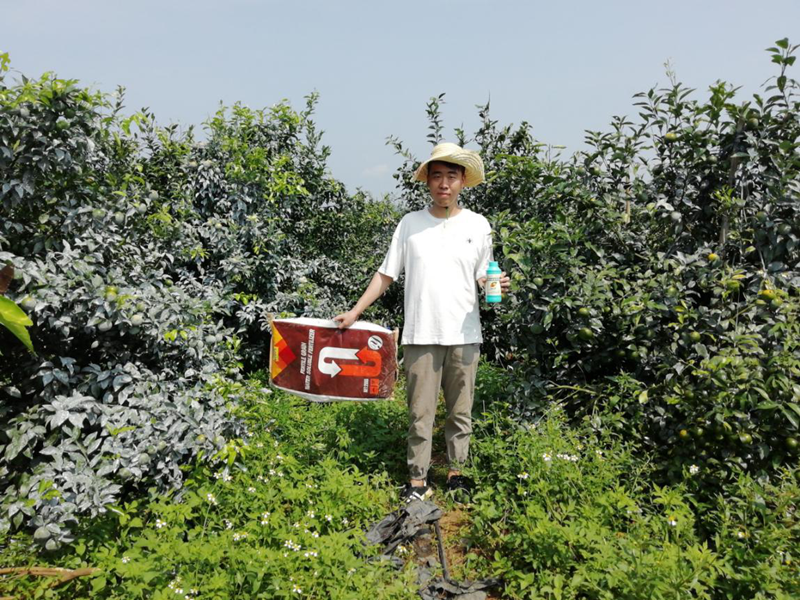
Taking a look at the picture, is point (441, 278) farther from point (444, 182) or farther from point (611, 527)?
point (611, 527)

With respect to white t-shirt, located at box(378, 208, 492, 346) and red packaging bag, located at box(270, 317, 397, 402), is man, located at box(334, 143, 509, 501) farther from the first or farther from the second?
red packaging bag, located at box(270, 317, 397, 402)

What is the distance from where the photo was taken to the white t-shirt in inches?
129

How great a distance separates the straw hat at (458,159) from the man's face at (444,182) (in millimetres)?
48

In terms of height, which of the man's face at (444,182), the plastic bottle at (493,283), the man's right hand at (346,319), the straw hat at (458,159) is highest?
the straw hat at (458,159)

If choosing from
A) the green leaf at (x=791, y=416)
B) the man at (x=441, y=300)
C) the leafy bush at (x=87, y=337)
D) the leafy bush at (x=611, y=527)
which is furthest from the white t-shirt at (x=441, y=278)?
the green leaf at (x=791, y=416)

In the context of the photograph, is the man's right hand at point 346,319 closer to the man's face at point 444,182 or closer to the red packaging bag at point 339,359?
the red packaging bag at point 339,359

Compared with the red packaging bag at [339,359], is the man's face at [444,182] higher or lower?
higher

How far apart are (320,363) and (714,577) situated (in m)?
2.32

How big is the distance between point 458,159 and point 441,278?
683mm

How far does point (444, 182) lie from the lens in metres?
3.31

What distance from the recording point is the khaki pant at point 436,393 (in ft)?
11.0

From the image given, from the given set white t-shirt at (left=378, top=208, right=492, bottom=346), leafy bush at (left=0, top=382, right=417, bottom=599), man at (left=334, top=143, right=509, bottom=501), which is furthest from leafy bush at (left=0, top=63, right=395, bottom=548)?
white t-shirt at (left=378, top=208, right=492, bottom=346)

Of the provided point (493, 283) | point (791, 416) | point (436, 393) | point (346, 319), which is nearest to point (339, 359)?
point (346, 319)

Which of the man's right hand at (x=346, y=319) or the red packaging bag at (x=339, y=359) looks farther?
the red packaging bag at (x=339, y=359)
